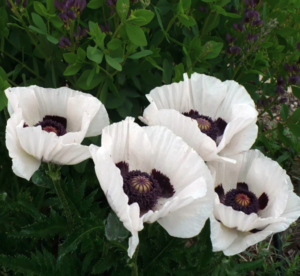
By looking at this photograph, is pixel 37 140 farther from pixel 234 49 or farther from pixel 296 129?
pixel 296 129

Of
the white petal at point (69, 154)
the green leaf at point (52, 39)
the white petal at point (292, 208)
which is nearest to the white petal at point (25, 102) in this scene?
the white petal at point (69, 154)

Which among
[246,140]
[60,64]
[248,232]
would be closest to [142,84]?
[60,64]

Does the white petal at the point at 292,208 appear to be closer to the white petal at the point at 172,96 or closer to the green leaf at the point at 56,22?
the white petal at the point at 172,96

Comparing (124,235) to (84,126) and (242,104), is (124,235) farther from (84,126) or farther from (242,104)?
(242,104)

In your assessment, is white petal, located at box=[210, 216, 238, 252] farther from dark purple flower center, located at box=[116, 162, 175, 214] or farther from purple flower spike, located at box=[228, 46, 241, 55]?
purple flower spike, located at box=[228, 46, 241, 55]

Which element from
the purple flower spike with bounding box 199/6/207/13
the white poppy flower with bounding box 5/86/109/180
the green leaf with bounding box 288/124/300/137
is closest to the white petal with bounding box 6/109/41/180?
the white poppy flower with bounding box 5/86/109/180

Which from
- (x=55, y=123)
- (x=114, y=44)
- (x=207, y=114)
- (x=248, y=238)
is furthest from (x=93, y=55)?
(x=248, y=238)
